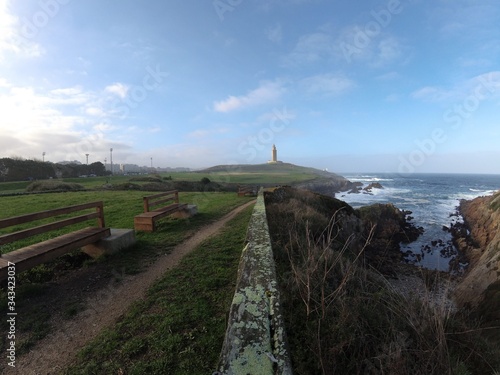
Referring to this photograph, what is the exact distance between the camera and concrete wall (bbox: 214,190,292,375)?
→ 1728 millimetres

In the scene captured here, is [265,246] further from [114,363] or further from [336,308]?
[114,363]

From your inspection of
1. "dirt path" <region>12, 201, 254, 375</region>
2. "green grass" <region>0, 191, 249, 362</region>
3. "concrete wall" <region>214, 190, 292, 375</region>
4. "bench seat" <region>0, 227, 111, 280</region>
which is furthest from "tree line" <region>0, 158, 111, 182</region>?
"concrete wall" <region>214, 190, 292, 375</region>

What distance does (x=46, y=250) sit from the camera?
485 centimetres

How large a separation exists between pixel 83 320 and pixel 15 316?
3.46ft

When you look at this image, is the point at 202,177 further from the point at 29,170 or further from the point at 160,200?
the point at 160,200

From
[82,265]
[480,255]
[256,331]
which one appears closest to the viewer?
[256,331]

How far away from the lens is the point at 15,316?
12.4ft

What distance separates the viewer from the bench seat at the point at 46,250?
432 cm

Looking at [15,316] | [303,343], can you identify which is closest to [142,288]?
[15,316]

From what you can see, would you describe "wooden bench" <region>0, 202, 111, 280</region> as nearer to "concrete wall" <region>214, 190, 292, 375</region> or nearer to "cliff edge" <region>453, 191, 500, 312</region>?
"concrete wall" <region>214, 190, 292, 375</region>

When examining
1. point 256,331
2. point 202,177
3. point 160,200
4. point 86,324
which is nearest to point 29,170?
point 202,177

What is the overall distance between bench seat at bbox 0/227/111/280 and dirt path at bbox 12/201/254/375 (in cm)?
132

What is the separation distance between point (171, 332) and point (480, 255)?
19.9 m

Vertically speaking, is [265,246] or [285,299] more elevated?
[265,246]
